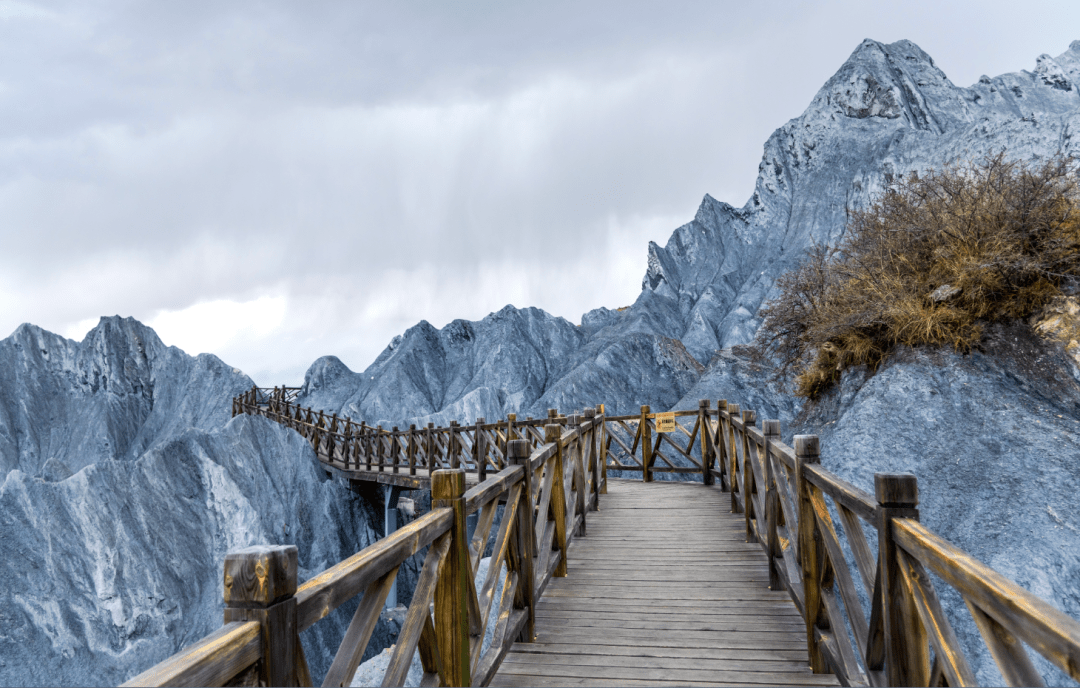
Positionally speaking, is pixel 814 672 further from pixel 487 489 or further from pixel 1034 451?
pixel 1034 451

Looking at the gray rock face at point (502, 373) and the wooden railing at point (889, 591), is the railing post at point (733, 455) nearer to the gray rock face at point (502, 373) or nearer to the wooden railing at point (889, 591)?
the wooden railing at point (889, 591)

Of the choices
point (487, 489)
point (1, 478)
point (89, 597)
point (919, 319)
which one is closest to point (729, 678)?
point (487, 489)

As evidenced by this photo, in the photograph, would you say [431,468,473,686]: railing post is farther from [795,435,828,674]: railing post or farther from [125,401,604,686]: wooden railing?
[795,435,828,674]: railing post

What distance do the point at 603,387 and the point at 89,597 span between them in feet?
82.2

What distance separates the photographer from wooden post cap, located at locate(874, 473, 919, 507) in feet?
6.96

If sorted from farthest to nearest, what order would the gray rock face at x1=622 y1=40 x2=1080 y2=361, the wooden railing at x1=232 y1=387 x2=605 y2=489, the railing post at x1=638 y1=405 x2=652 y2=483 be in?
1. the gray rock face at x1=622 y1=40 x2=1080 y2=361
2. the wooden railing at x1=232 y1=387 x2=605 y2=489
3. the railing post at x1=638 y1=405 x2=652 y2=483

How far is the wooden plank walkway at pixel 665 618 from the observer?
3.44 m

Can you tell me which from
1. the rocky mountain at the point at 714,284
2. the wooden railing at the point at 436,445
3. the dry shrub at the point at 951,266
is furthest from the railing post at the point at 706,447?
the rocky mountain at the point at 714,284

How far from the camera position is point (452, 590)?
2.66 meters

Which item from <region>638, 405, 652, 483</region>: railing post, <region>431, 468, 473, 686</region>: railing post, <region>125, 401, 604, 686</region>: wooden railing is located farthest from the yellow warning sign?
<region>431, 468, 473, 686</region>: railing post

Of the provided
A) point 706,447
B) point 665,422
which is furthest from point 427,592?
point 665,422

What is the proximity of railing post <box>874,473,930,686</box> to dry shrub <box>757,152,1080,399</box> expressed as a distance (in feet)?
26.4

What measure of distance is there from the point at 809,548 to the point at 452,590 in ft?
7.15

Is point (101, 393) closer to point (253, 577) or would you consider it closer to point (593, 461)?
point (593, 461)
